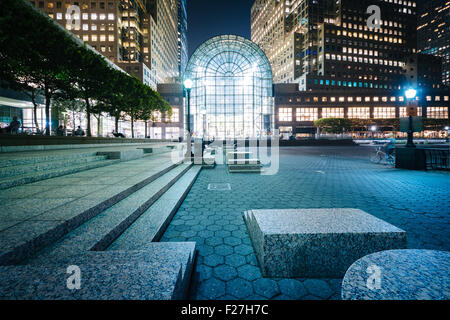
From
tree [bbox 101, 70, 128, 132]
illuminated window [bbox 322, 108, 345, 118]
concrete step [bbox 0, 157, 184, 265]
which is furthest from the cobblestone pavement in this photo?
illuminated window [bbox 322, 108, 345, 118]

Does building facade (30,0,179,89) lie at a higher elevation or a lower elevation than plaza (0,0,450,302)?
higher

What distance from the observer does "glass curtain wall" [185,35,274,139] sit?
185ft

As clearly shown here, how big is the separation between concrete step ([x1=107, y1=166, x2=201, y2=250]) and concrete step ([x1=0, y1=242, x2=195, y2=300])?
2.20ft

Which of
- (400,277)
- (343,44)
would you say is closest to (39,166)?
(400,277)

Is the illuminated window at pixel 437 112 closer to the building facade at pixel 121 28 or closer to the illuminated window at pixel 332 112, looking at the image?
the illuminated window at pixel 332 112

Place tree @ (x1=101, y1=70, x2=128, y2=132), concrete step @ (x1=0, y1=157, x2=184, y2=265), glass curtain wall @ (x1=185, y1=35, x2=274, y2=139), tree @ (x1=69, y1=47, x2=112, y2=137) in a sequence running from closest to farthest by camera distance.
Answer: concrete step @ (x1=0, y1=157, x2=184, y2=265), tree @ (x1=69, y1=47, x2=112, y2=137), tree @ (x1=101, y1=70, x2=128, y2=132), glass curtain wall @ (x1=185, y1=35, x2=274, y2=139)

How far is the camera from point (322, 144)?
1480 inches

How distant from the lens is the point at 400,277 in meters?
1.42

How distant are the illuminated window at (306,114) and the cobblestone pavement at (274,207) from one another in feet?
234

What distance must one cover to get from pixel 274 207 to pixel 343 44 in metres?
111

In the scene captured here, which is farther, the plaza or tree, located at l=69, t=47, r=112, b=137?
tree, located at l=69, t=47, r=112, b=137

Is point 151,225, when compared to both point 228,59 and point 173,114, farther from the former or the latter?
point 173,114

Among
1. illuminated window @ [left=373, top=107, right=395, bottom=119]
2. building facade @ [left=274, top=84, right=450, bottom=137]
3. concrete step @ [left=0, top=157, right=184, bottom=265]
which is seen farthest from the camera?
illuminated window @ [left=373, top=107, right=395, bottom=119]

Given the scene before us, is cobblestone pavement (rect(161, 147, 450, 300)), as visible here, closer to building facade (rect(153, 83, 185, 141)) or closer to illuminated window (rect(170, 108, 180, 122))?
building facade (rect(153, 83, 185, 141))
